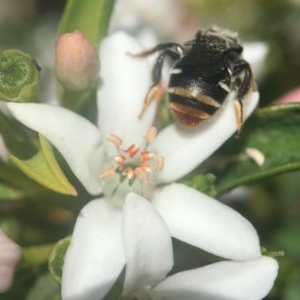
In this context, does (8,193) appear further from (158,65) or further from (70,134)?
(158,65)

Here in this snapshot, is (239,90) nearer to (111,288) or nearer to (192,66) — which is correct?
(192,66)

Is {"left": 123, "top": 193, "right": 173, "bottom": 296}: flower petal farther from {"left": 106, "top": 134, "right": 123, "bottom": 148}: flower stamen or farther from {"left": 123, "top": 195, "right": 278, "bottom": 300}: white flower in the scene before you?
{"left": 106, "top": 134, "right": 123, "bottom": 148}: flower stamen

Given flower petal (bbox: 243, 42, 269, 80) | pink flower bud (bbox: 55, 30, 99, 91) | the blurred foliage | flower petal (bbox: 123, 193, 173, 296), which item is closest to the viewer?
flower petal (bbox: 123, 193, 173, 296)

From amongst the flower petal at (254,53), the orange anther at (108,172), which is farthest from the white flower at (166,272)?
the flower petal at (254,53)

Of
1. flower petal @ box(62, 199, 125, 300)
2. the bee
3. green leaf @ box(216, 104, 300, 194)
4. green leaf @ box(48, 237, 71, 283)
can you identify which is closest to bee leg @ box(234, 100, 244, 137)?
the bee

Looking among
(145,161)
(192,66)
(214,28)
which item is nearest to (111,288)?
(145,161)

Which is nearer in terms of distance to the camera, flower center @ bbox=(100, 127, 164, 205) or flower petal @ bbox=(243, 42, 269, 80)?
flower center @ bbox=(100, 127, 164, 205)

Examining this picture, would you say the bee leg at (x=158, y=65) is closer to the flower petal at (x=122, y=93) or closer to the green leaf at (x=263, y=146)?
the flower petal at (x=122, y=93)
